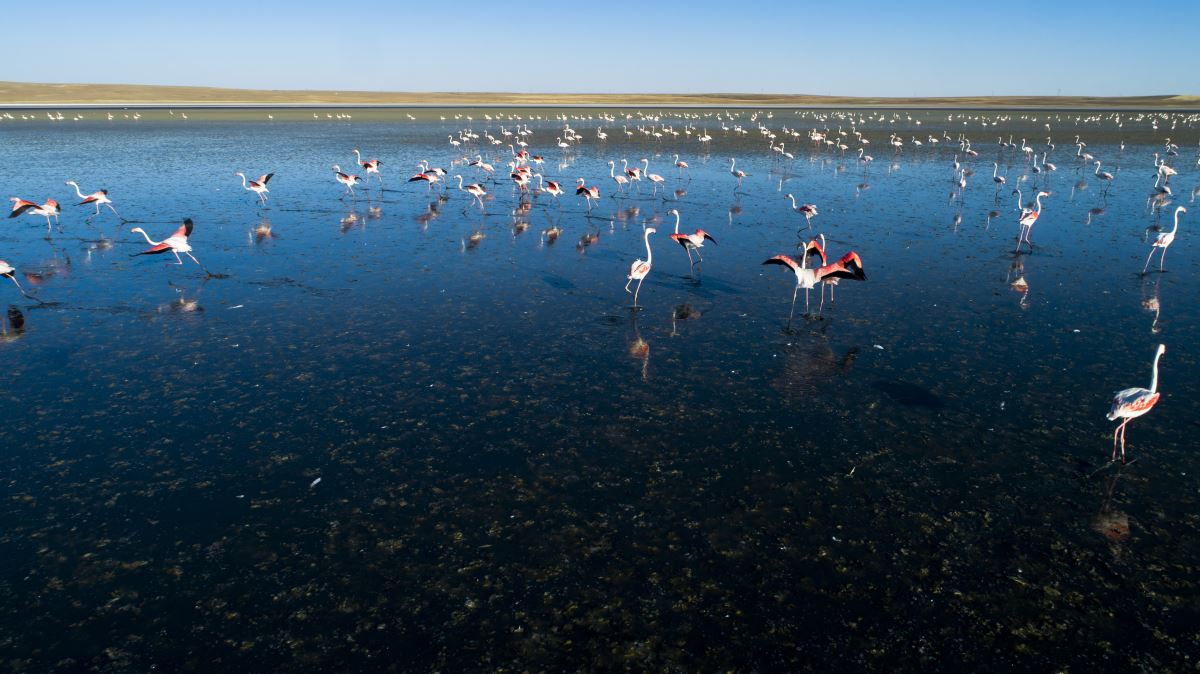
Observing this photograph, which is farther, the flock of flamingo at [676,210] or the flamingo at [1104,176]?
the flamingo at [1104,176]

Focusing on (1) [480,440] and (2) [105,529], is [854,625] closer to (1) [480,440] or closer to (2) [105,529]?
(1) [480,440]

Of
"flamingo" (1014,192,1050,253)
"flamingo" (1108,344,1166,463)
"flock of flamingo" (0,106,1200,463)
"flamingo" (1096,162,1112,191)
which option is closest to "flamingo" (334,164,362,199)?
"flock of flamingo" (0,106,1200,463)

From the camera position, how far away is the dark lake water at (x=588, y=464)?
4.64 m

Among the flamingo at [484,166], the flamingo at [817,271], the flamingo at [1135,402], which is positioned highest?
the flamingo at [484,166]

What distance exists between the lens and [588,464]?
6.64m

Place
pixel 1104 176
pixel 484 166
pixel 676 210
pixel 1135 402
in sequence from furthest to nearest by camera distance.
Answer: pixel 484 166
pixel 1104 176
pixel 676 210
pixel 1135 402

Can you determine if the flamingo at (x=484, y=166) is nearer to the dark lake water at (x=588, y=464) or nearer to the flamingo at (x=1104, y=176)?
the dark lake water at (x=588, y=464)

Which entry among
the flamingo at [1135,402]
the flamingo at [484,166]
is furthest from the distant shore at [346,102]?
the flamingo at [1135,402]

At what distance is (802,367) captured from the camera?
29.6ft

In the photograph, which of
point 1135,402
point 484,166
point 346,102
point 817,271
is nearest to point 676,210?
point 484,166

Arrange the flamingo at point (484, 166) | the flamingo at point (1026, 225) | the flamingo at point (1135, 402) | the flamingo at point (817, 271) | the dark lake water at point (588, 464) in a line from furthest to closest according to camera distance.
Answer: the flamingo at point (484, 166) → the flamingo at point (1026, 225) → the flamingo at point (817, 271) → the flamingo at point (1135, 402) → the dark lake water at point (588, 464)

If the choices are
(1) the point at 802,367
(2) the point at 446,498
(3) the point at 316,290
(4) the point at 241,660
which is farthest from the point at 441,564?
(3) the point at 316,290

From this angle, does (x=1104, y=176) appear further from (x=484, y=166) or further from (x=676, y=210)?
(x=484, y=166)

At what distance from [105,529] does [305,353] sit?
4.02 metres
